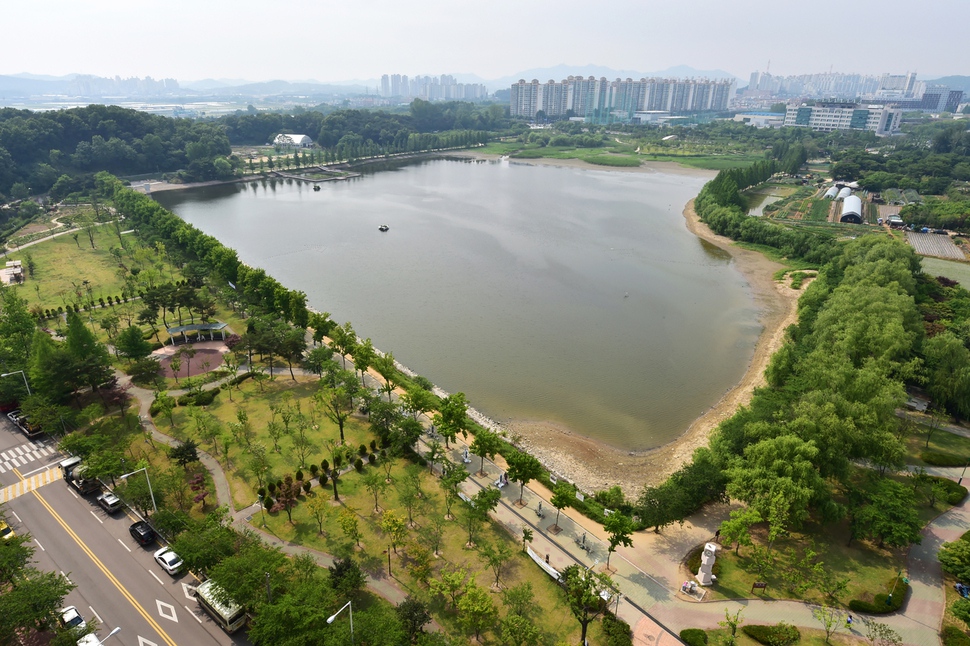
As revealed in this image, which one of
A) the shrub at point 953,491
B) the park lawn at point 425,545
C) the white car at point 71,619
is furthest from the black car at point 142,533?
the shrub at point 953,491

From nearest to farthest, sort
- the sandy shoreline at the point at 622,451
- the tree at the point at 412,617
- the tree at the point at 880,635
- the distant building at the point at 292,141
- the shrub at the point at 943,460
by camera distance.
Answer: the tree at the point at 412,617 → the tree at the point at 880,635 → the shrub at the point at 943,460 → the sandy shoreline at the point at 622,451 → the distant building at the point at 292,141

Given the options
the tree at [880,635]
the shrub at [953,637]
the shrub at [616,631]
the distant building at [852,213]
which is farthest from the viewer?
the distant building at [852,213]

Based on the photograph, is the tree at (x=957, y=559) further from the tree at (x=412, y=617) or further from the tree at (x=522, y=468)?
the tree at (x=412, y=617)

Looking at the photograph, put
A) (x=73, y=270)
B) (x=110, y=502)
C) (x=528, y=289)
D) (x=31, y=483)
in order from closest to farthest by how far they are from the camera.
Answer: (x=110, y=502)
(x=31, y=483)
(x=73, y=270)
(x=528, y=289)

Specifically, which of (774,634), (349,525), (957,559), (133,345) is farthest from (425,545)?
(133,345)

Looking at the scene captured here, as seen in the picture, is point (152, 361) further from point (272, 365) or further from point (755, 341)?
point (755, 341)

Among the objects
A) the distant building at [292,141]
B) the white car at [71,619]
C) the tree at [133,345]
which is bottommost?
the white car at [71,619]

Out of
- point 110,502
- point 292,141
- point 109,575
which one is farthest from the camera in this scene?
point 292,141

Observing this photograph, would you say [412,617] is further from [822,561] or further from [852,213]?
[852,213]

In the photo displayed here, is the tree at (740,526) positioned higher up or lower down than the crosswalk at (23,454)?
higher up
